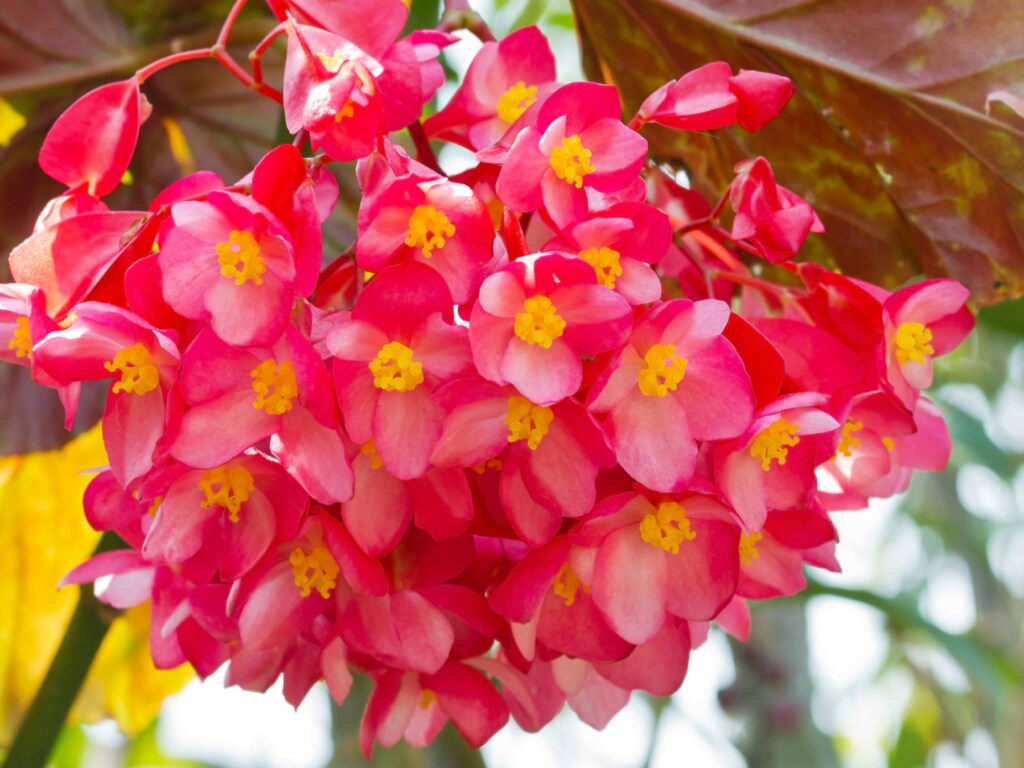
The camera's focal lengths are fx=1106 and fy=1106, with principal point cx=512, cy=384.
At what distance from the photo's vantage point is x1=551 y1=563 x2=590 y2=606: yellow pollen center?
52 centimetres

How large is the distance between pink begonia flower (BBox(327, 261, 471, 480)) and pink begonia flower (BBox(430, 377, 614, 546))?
0.04ft

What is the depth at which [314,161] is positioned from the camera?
495mm

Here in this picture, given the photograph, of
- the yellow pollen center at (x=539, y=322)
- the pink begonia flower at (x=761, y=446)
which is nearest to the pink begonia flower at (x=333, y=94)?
the yellow pollen center at (x=539, y=322)

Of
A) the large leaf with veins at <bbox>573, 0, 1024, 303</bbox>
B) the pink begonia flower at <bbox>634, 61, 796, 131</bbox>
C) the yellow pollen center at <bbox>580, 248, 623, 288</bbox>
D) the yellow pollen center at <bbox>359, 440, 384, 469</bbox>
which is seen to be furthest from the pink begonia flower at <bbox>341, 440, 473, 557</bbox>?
the large leaf with veins at <bbox>573, 0, 1024, 303</bbox>

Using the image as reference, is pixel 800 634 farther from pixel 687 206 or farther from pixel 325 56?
pixel 325 56

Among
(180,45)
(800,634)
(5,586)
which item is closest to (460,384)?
(180,45)

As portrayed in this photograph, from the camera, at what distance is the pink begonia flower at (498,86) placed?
0.60 m

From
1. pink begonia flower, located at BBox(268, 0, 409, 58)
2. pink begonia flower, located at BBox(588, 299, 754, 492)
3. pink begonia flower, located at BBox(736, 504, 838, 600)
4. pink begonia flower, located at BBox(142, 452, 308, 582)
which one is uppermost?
pink begonia flower, located at BBox(268, 0, 409, 58)

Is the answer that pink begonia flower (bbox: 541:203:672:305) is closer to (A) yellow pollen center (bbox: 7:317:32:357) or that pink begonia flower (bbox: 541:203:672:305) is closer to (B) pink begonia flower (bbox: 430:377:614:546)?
(B) pink begonia flower (bbox: 430:377:614:546)

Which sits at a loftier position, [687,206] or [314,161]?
[314,161]

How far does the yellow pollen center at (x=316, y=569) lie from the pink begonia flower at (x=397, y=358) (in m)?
0.08

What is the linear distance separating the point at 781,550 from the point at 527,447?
0.18 m

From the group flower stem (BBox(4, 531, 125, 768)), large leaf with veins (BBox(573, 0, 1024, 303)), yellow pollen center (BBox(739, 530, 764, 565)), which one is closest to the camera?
yellow pollen center (BBox(739, 530, 764, 565))

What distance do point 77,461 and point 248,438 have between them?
1.85 feet
